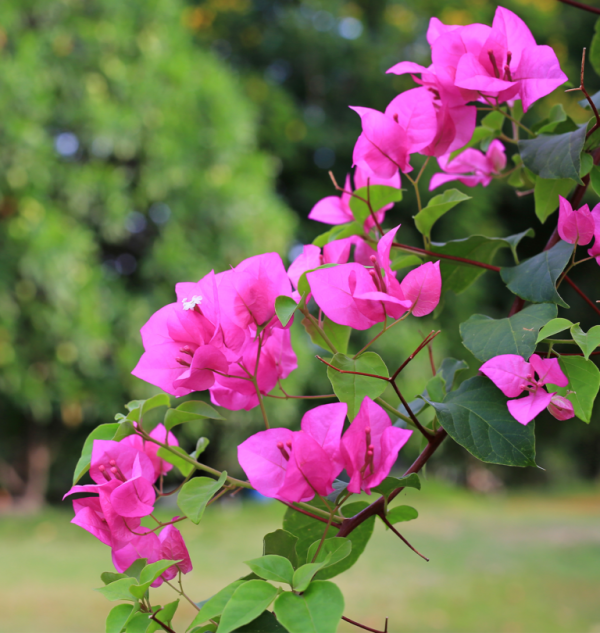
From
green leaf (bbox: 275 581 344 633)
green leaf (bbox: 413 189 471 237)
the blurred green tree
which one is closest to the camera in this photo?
green leaf (bbox: 275 581 344 633)

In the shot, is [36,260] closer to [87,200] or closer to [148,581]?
[87,200]

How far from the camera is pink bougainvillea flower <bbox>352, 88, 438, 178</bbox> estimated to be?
0.27 m

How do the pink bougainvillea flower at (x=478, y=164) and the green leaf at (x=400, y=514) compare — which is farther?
the pink bougainvillea flower at (x=478, y=164)

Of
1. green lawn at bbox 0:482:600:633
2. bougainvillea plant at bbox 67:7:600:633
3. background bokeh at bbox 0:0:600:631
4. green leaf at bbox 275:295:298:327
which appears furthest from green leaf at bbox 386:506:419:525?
background bokeh at bbox 0:0:600:631

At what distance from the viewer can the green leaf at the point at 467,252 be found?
32 centimetres

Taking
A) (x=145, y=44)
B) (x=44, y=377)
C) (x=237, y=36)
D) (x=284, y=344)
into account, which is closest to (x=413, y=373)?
(x=44, y=377)

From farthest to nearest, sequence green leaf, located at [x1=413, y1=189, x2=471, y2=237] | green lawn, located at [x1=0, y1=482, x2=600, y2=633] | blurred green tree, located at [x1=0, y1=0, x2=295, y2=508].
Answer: blurred green tree, located at [x1=0, y1=0, x2=295, y2=508] < green lawn, located at [x1=0, y1=482, x2=600, y2=633] < green leaf, located at [x1=413, y1=189, x2=471, y2=237]

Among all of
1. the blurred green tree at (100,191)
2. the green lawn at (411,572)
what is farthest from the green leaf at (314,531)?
the blurred green tree at (100,191)

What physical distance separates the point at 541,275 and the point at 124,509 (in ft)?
0.66

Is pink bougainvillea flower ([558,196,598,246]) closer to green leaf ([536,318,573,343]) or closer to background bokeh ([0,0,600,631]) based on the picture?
green leaf ([536,318,573,343])

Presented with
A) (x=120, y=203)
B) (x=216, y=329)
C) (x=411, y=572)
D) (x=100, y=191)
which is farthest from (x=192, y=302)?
(x=100, y=191)

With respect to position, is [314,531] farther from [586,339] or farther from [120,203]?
[120,203]

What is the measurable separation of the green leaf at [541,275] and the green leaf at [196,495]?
0.49 ft

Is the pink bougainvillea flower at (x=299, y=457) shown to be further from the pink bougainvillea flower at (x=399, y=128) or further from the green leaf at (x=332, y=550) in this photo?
the pink bougainvillea flower at (x=399, y=128)
